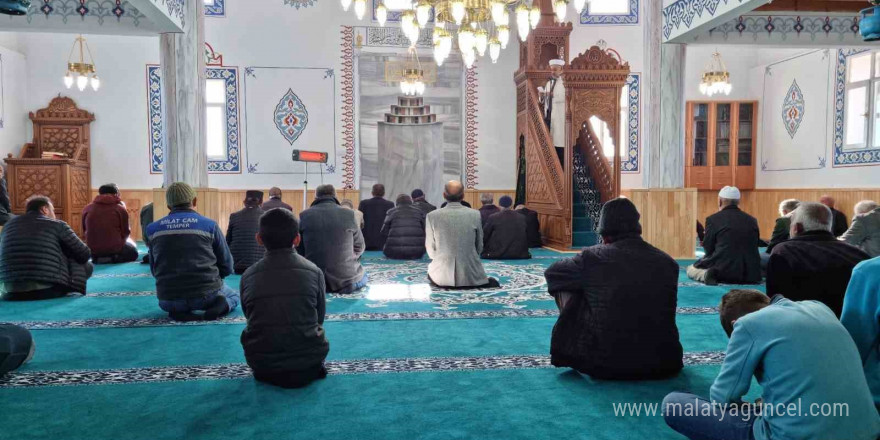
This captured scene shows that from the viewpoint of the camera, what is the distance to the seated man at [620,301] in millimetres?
2387

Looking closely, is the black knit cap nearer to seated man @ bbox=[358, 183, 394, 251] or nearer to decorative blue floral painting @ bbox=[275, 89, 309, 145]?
seated man @ bbox=[358, 183, 394, 251]

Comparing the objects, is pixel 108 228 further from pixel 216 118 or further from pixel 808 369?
pixel 808 369

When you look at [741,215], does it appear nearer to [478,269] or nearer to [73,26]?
[478,269]

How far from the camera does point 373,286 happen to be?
498 centimetres

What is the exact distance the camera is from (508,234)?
6852mm

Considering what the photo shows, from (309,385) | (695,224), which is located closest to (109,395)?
(309,385)

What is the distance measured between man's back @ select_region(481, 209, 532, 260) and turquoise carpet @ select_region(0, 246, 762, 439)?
2.70m

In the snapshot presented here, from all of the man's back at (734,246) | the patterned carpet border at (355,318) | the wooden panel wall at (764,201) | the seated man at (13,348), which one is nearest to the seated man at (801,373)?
the patterned carpet border at (355,318)

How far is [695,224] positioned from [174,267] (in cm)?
535

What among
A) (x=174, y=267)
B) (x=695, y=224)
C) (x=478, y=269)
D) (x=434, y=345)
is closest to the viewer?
(x=434, y=345)

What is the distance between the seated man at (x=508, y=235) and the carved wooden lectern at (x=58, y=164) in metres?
5.80

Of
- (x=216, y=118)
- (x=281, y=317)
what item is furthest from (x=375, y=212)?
(x=281, y=317)

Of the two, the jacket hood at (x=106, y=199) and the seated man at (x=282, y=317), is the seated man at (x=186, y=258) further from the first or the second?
the jacket hood at (x=106, y=199)

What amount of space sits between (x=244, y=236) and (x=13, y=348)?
280 cm
